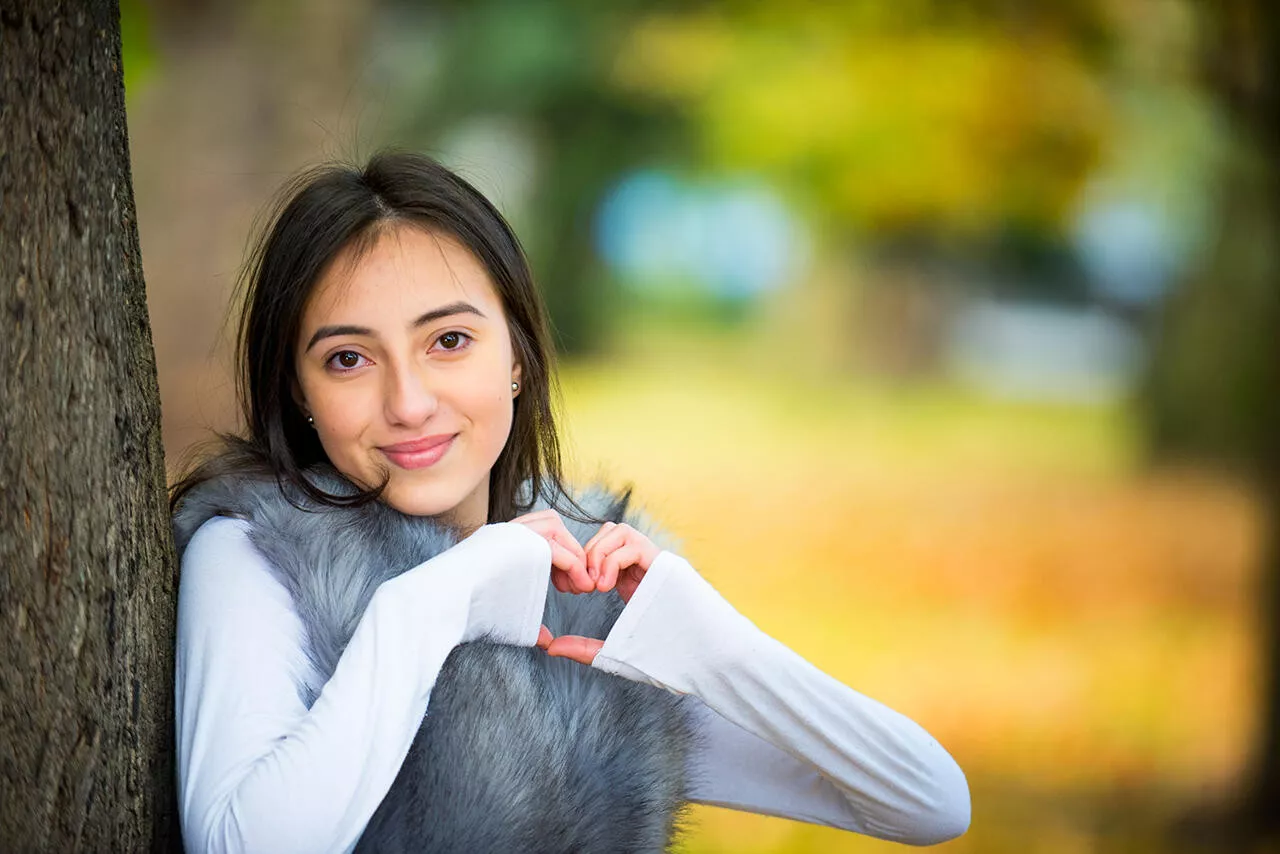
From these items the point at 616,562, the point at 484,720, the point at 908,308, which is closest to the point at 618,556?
the point at 616,562

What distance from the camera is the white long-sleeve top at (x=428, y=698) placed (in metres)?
1.38

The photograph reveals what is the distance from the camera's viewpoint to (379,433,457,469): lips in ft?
5.68

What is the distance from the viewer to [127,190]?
4.88ft

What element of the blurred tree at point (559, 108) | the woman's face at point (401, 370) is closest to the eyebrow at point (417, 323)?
the woman's face at point (401, 370)

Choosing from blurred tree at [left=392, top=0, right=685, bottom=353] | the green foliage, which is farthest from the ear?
Answer: blurred tree at [left=392, top=0, right=685, bottom=353]

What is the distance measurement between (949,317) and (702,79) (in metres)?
5.18

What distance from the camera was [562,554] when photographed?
1.67 meters

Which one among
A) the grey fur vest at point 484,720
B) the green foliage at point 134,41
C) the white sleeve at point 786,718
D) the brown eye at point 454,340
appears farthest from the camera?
the green foliage at point 134,41

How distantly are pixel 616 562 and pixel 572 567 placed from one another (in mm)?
64

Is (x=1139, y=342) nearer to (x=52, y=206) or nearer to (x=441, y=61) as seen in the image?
(x=441, y=61)

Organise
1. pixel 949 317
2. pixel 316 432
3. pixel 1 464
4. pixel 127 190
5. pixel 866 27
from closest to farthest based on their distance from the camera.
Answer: pixel 1 464, pixel 127 190, pixel 316 432, pixel 866 27, pixel 949 317

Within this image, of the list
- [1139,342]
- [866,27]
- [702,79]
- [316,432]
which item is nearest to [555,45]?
[702,79]

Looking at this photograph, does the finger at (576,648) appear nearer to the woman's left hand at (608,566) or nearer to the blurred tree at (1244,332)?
the woman's left hand at (608,566)

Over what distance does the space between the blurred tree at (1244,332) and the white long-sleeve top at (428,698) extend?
3.15m
